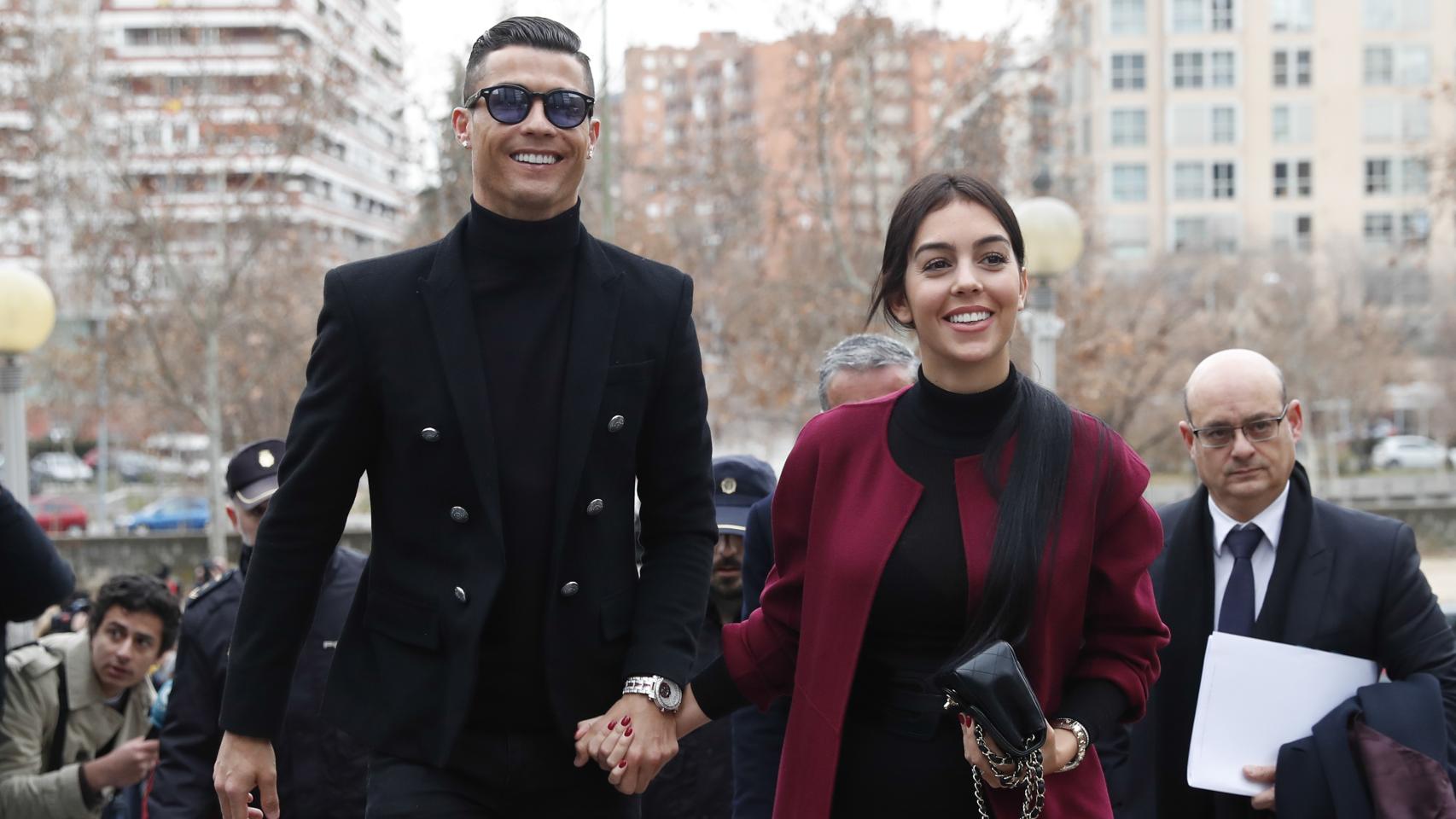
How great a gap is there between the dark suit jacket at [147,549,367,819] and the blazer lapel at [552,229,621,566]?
1.95 m

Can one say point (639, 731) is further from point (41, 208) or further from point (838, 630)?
point (41, 208)

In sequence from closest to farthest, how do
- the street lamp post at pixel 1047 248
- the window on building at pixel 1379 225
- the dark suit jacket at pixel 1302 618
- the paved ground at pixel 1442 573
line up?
the dark suit jacket at pixel 1302 618 → the street lamp post at pixel 1047 248 → the paved ground at pixel 1442 573 → the window on building at pixel 1379 225

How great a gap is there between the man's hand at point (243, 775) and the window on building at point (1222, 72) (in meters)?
75.6

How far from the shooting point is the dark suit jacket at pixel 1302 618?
4.46 meters

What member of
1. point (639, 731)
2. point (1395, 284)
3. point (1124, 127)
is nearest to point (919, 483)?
point (639, 731)

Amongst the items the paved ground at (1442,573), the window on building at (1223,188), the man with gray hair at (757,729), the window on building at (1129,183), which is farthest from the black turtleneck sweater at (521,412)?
the window on building at (1223,188)

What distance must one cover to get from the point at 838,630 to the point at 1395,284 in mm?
60309

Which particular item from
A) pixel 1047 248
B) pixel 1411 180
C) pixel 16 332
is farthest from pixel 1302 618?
pixel 1411 180

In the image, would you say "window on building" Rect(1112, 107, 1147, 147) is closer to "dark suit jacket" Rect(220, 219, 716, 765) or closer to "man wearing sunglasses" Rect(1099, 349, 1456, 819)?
"man wearing sunglasses" Rect(1099, 349, 1456, 819)

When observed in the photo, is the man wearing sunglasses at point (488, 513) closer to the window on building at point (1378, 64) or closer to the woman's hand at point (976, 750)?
the woman's hand at point (976, 750)

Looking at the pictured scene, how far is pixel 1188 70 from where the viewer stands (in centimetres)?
7300

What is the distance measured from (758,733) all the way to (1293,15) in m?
76.3

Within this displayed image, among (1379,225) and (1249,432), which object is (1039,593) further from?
(1379,225)

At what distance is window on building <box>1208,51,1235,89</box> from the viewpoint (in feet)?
241
